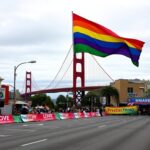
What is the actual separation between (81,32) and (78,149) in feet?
119

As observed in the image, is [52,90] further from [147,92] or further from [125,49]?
[125,49]

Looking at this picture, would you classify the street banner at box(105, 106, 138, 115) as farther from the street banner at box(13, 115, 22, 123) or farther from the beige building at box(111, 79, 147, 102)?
the beige building at box(111, 79, 147, 102)

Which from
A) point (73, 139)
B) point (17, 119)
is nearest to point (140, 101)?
point (17, 119)

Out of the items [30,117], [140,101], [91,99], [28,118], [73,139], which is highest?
[91,99]

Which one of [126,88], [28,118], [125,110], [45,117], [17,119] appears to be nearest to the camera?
[17,119]

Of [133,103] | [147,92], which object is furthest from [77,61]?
[147,92]

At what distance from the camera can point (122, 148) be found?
1748 centimetres

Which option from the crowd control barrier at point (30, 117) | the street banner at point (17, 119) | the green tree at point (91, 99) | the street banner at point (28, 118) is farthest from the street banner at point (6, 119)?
the green tree at point (91, 99)

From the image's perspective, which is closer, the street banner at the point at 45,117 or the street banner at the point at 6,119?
the street banner at the point at 6,119

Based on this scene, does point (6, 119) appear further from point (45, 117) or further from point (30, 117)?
point (45, 117)

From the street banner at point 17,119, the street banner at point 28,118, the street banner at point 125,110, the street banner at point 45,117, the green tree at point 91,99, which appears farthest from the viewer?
the green tree at point 91,99

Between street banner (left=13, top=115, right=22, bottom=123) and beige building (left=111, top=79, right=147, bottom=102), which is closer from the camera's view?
street banner (left=13, top=115, right=22, bottom=123)

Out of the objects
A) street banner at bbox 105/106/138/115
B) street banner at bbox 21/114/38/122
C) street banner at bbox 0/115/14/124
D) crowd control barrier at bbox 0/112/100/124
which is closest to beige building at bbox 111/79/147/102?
street banner at bbox 105/106/138/115

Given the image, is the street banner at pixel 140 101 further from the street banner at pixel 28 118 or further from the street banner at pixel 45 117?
the street banner at pixel 28 118
